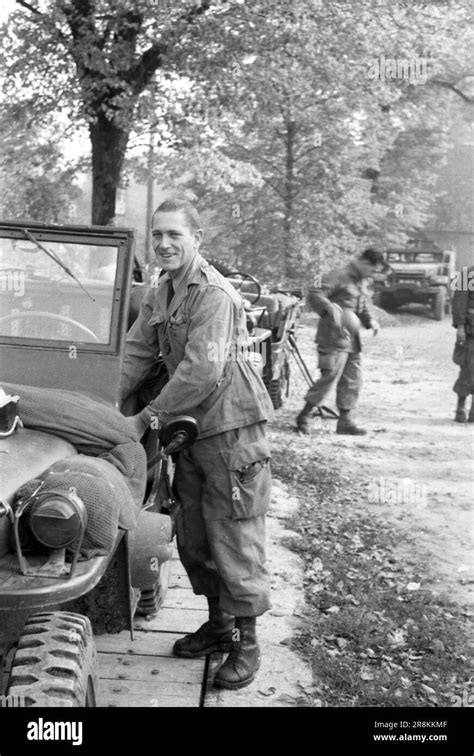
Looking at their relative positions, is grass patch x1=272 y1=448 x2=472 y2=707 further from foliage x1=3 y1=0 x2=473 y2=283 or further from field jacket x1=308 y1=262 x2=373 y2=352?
foliage x1=3 y1=0 x2=473 y2=283

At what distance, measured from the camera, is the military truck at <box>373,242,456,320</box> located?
24078 millimetres

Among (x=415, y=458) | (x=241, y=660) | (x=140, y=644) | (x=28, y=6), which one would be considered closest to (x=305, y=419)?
(x=415, y=458)

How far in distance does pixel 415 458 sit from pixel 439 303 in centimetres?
1603

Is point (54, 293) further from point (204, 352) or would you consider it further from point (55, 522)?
point (55, 522)

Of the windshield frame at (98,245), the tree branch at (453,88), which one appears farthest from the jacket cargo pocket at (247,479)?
the tree branch at (453,88)

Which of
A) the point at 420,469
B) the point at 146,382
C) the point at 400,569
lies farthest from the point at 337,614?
the point at 420,469

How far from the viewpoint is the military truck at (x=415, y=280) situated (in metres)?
24.1

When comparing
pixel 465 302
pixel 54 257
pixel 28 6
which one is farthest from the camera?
pixel 28 6

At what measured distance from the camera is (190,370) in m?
3.41

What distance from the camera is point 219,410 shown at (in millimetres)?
3574

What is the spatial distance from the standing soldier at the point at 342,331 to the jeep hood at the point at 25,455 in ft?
20.5

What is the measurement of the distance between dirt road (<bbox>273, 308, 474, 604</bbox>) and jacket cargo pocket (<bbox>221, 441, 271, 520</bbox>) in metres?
1.85

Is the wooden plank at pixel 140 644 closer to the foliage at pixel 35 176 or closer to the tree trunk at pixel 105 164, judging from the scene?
the tree trunk at pixel 105 164

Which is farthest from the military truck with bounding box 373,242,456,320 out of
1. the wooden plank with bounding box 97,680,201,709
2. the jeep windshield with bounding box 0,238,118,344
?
the wooden plank with bounding box 97,680,201,709
